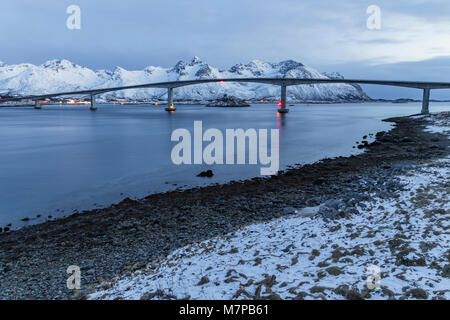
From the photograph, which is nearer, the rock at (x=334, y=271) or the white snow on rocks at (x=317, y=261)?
the white snow on rocks at (x=317, y=261)

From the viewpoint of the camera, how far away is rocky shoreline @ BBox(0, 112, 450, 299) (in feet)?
22.9

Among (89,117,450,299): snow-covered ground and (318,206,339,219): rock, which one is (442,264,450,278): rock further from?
(318,206,339,219): rock

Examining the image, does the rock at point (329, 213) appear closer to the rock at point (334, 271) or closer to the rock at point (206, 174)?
the rock at point (334, 271)

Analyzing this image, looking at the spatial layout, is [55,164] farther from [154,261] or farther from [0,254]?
[154,261]

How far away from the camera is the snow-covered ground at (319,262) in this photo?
487 centimetres

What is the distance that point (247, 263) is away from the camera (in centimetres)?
604

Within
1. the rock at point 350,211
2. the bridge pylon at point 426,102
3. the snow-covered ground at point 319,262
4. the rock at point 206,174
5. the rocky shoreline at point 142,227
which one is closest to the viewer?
the snow-covered ground at point 319,262

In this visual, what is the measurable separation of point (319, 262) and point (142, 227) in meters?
6.07

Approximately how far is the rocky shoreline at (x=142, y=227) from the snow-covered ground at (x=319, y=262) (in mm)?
708

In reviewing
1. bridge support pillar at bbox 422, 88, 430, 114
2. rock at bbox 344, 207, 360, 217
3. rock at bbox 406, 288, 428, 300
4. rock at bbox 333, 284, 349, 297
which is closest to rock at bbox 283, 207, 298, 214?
rock at bbox 344, 207, 360, 217

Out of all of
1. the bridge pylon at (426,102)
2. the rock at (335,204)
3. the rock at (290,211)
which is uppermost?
the bridge pylon at (426,102)

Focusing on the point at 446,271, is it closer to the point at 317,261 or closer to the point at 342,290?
the point at 342,290

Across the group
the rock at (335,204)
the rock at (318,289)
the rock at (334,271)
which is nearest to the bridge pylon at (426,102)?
the rock at (335,204)
